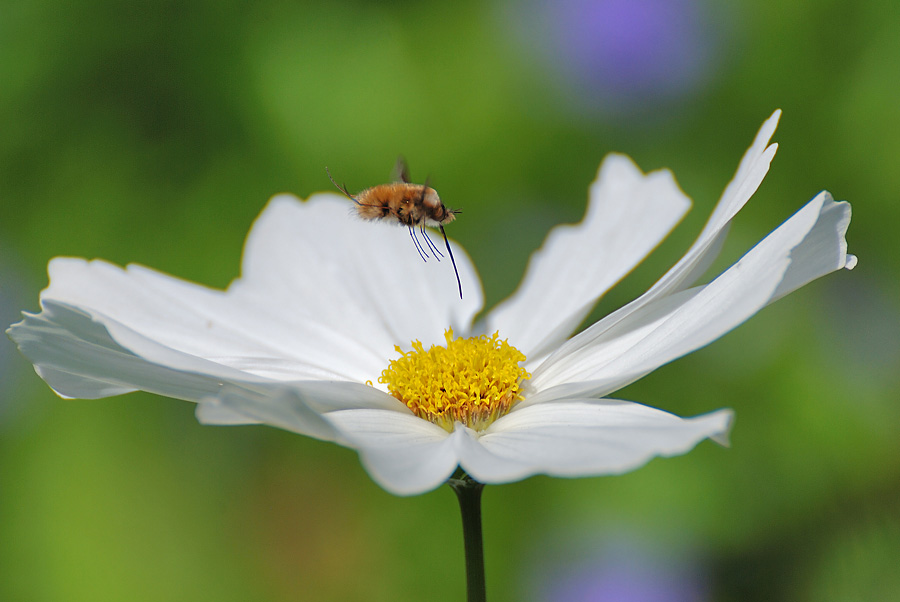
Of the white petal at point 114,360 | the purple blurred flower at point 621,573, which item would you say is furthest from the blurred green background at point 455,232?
the white petal at point 114,360

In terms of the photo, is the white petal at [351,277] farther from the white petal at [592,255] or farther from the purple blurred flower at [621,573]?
the purple blurred flower at [621,573]

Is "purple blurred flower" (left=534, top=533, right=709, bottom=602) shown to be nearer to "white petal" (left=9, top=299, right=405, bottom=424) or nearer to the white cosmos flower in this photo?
the white cosmos flower

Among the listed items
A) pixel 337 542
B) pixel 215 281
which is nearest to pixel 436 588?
pixel 337 542

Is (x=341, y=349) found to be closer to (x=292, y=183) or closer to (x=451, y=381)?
(x=451, y=381)

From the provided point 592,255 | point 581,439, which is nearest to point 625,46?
point 592,255

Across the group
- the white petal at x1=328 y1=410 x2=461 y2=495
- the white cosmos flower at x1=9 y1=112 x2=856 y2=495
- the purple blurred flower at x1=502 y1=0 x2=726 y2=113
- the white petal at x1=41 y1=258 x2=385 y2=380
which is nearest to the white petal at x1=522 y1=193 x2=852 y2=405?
the white cosmos flower at x1=9 y1=112 x2=856 y2=495

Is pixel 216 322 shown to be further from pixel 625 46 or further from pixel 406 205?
pixel 625 46
